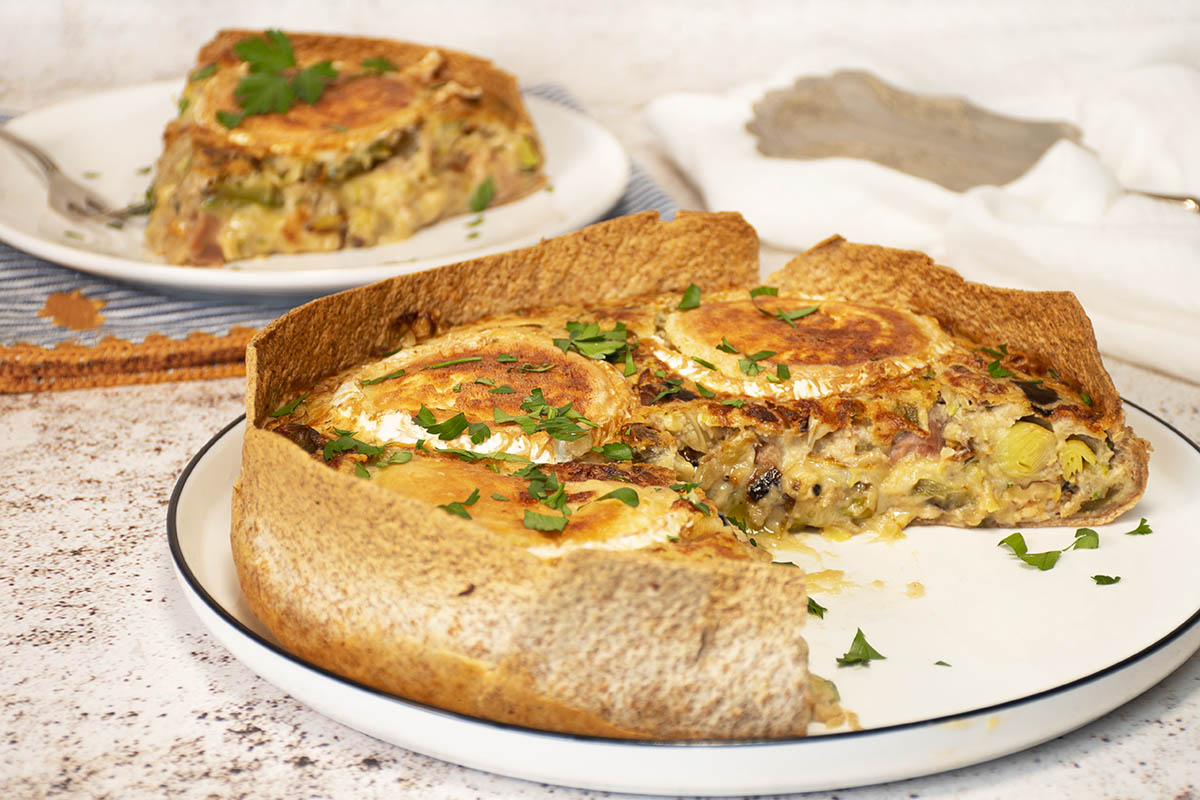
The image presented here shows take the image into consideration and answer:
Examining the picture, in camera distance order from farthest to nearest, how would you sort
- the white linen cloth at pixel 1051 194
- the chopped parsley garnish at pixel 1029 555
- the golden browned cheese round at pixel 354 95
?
the golden browned cheese round at pixel 354 95 → the white linen cloth at pixel 1051 194 → the chopped parsley garnish at pixel 1029 555

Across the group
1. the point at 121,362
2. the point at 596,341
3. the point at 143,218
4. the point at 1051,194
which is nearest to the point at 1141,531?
the point at 596,341

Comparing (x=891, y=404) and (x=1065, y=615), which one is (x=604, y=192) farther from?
(x=1065, y=615)

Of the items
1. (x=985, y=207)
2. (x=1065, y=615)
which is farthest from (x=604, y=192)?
(x=1065, y=615)

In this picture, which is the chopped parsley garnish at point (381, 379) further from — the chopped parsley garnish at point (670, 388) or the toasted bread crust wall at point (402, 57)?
the toasted bread crust wall at point (402, 57)

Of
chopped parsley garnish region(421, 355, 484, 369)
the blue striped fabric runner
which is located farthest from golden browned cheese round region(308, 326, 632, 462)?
the blue striped fabric runner

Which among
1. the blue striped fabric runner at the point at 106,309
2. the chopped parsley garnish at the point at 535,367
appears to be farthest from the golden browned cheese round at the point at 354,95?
the chopped parsley garnish at the point at 535,367
